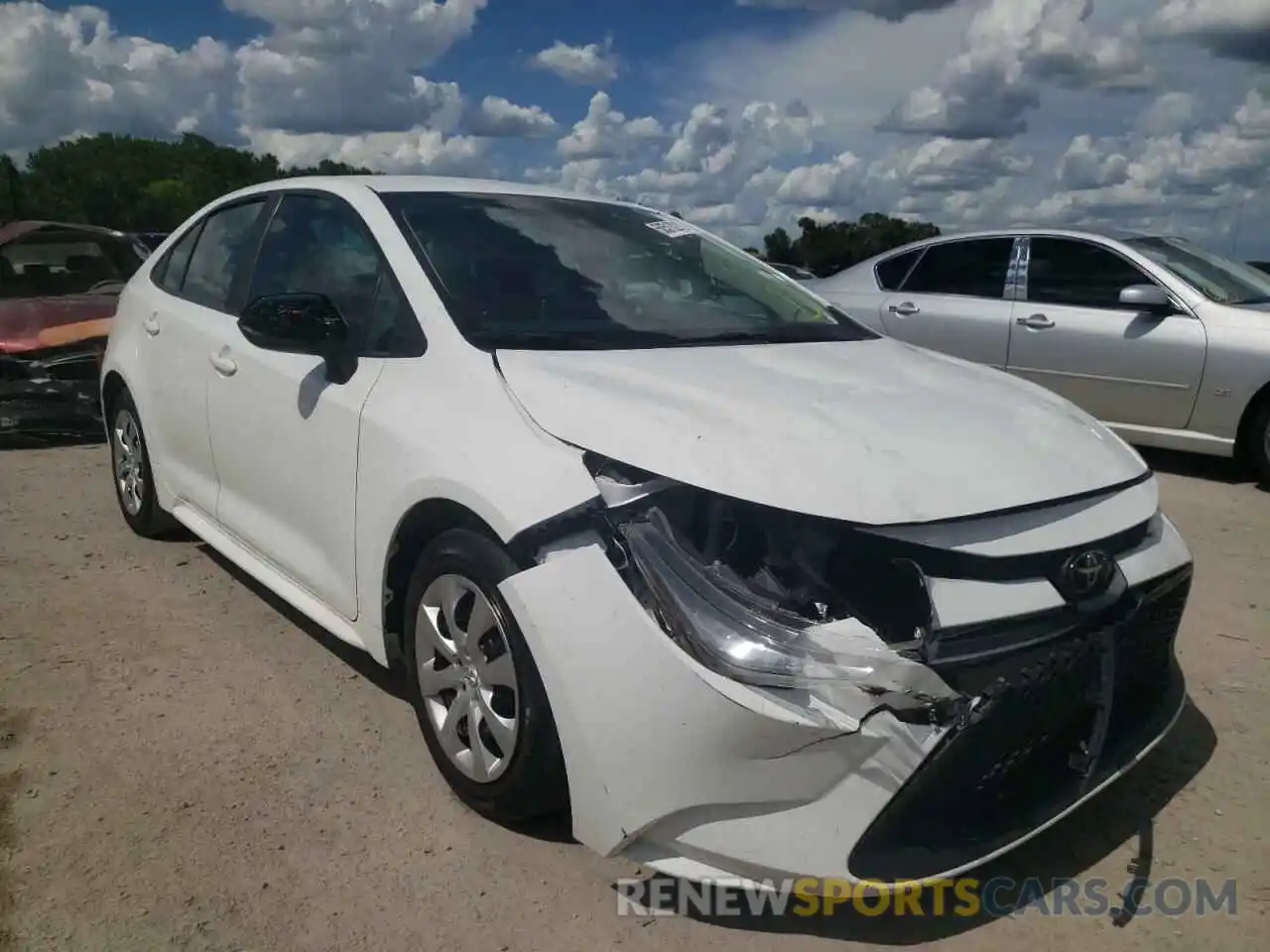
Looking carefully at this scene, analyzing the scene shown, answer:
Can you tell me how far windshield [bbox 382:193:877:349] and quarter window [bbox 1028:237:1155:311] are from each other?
3840 mm

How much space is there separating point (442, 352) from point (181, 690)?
1540 mm

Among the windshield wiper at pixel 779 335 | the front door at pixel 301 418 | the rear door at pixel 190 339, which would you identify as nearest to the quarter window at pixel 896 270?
the windshield wiper at pixel 779 335

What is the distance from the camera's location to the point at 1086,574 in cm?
233

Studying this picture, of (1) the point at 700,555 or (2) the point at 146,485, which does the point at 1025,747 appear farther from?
(2) the point at 146,485

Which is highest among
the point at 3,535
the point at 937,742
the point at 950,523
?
the point at 950,523

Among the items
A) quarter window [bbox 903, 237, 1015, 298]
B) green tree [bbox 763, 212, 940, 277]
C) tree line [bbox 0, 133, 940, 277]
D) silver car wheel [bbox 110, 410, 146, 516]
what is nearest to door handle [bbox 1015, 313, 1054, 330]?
quarter window [bbox 903, 237, 1015, 298]

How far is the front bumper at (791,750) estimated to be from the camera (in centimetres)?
209

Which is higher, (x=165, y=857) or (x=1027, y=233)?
(x=1027, y=233)

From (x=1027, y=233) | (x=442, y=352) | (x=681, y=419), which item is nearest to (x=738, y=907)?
(x=681, y=419)

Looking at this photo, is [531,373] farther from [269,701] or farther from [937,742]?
[269,701]

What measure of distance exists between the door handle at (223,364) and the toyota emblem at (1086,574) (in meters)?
2.74

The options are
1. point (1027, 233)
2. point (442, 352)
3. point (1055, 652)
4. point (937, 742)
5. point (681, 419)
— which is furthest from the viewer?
point (1027, 233)

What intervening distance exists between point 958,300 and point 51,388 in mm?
6165

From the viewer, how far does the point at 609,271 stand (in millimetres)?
3416
